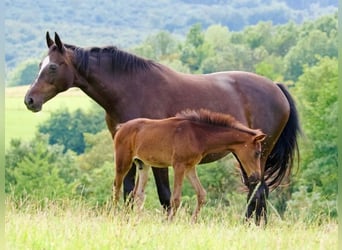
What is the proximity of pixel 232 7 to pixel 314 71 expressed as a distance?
40.5 meters

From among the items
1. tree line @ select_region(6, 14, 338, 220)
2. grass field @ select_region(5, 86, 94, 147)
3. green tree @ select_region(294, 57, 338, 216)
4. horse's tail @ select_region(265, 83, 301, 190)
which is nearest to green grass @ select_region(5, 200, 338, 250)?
horse's tail @ select_region(265, 83, 301, 190)

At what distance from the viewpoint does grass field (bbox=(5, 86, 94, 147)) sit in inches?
1938

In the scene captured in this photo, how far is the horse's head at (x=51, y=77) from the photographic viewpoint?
7.68 meters

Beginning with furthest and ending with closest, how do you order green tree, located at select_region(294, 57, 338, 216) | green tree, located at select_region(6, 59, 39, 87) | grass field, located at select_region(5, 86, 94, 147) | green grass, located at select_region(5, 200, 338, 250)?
green tree, located at select_region(6, 59, 39, 87), grass field, located at select_region(5, 86, 94, 147), green tree, located at select_region(294, 57, 338, 216), green grass, located at select_region(5, 200, 338, 250)

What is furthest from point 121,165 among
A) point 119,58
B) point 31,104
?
point 119,58

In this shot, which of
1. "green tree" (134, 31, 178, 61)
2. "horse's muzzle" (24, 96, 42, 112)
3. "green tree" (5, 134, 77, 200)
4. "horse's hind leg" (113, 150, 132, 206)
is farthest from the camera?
"green tree" (134, 31, 178, 61)

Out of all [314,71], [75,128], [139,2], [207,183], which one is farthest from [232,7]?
[207,183]

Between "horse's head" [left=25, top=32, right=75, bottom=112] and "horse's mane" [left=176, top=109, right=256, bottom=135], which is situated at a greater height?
"horse's head" [left=25, top=32, right=75, bottom=112]

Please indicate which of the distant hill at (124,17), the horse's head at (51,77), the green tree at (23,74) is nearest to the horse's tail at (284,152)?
the horse's head at (51,77)

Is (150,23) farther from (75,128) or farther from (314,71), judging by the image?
(314,71)

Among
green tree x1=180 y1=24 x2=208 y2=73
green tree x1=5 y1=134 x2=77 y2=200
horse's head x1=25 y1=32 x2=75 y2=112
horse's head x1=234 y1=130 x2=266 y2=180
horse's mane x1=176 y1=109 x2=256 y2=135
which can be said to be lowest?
green tree x1=5 y1=134 x2=77 y2=200

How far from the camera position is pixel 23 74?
173 feet

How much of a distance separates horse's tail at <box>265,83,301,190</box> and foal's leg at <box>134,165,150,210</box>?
228 cm

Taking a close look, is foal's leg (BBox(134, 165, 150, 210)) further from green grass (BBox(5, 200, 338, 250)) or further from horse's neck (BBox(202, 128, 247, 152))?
green grass (BBox(5, 200, 338, 250))
